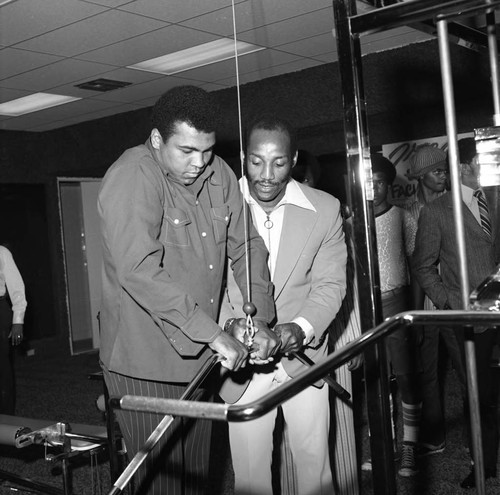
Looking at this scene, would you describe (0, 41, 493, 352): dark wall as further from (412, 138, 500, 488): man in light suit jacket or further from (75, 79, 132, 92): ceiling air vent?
(412, 138, 500, 488): man in light suit jacket

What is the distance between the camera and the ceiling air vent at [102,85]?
20.6ft

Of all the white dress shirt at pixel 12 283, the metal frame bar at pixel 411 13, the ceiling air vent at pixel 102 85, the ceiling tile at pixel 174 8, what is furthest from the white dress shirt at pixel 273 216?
the ceiling air vent at pixel 102 85

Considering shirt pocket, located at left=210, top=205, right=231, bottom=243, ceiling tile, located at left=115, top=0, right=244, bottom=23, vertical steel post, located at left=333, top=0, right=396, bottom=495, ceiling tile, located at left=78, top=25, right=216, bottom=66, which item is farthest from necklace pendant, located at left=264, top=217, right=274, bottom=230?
ceiling tile, located at left=78, top=25, right=216, bottom=66

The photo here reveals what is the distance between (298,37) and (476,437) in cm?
429

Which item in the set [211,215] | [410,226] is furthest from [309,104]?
[211,215]

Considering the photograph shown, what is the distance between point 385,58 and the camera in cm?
591

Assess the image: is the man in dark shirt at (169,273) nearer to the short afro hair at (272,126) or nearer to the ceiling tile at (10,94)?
the short afro hair at (272,126)

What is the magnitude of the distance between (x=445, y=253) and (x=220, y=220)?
56.5 inches

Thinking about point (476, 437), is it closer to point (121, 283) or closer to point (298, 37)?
point (121, 283)

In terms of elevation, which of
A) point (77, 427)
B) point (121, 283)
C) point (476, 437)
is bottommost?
point (77, 427)

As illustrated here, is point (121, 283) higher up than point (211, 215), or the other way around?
point (211, 215)

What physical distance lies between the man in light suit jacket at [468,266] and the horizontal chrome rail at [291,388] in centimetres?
165

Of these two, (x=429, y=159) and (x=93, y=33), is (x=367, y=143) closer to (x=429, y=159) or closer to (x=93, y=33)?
(x=429, y=159)

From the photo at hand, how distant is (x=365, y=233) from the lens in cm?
145
